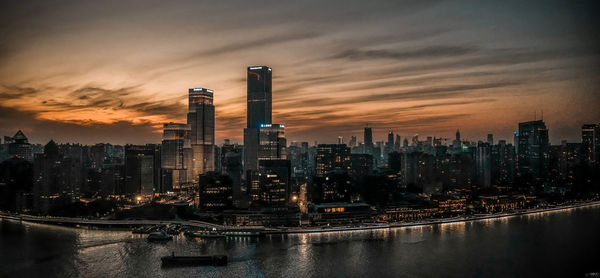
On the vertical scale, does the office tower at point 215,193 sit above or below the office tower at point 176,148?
below

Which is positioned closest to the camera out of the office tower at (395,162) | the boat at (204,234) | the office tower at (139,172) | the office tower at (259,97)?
the boat at (204,234)

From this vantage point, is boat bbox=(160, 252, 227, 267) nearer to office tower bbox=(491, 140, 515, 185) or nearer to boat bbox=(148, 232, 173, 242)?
boat bbox=(148, 232, 173, 242)

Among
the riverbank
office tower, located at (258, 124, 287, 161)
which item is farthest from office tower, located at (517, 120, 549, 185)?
office tower, located at (258, 124, 287, 161)

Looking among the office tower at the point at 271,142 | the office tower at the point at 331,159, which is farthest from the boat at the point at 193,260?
the office tower at the point at 271,142

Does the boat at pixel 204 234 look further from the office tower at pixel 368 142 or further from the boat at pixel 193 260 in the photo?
the office tower at pixel 368 142

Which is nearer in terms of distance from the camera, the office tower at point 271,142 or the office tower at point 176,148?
the office tower at point 271,142


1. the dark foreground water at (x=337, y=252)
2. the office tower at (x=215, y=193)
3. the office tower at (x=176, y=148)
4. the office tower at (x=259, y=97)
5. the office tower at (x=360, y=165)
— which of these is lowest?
the dark foreground water at (x=337, y=252)
